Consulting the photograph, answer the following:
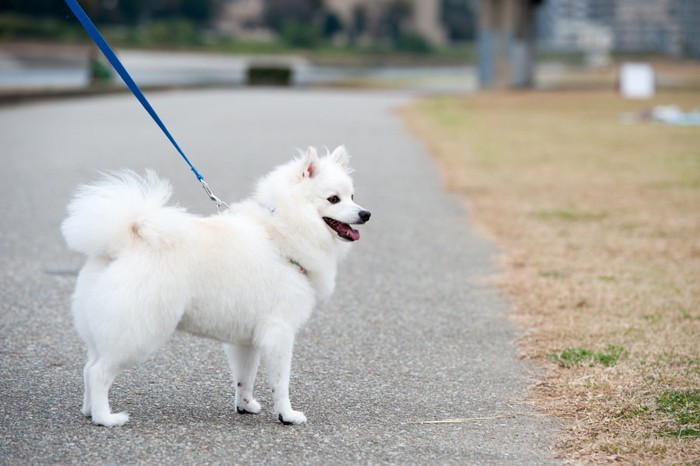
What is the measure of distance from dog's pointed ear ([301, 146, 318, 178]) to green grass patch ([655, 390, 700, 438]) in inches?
77.3

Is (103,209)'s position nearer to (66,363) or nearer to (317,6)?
(66,363)

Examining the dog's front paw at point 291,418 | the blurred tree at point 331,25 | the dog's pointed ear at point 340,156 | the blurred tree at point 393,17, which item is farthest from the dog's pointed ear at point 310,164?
the blurred tree at point 393,17

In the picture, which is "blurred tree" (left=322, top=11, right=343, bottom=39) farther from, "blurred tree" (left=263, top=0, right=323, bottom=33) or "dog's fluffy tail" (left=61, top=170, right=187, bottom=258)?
"dog's fluffy tail" (left=61, top=170, right=187, bottom=258)

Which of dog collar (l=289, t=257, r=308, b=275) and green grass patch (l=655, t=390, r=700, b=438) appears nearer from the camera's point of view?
green grass patch (l=655, t=390, r=700, b=438)

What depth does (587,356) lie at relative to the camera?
5.62m

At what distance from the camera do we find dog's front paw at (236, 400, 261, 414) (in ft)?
15.3

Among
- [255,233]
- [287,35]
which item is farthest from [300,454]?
[287,35]

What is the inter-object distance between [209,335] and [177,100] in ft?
92.9

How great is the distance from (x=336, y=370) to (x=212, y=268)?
132 centimetres

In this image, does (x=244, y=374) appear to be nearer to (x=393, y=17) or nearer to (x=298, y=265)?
(x=298, y=265)

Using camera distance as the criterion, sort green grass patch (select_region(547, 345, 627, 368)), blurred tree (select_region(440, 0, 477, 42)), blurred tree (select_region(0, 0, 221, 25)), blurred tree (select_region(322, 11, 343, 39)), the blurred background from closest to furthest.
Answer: green grass patch (select_region(547, 345, 627, 368)), the blurred background, blurred tree (select_region(0, 0, 221, 25)), blurred tree (select_region(322, 11, 343, 39)), blurred tree (select_region(440, 0, 477, 42))

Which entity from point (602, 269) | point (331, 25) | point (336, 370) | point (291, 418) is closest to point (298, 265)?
point (291, 418)

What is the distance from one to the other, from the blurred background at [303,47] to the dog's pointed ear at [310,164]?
2248 centimetres

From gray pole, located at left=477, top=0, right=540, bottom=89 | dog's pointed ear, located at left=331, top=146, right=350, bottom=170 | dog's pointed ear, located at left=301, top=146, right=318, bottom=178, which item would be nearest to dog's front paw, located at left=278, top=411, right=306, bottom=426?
dog's pointed ear, located at left=301, top=146, right=318, bottom=178
